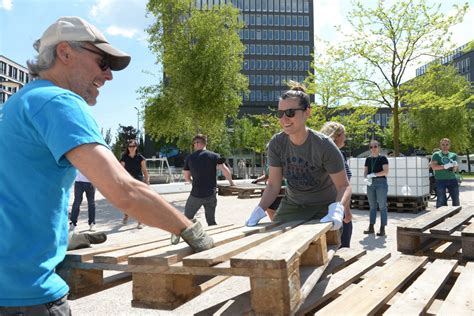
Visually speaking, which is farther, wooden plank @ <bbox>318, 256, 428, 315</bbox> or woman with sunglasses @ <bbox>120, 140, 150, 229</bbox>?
woman with sunglasses @ <bbox>120, 140, 150, 229</bbox>

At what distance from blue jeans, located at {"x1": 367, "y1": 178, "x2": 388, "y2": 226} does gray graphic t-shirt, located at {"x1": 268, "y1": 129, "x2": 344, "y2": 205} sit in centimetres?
531

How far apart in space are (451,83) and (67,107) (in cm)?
3132

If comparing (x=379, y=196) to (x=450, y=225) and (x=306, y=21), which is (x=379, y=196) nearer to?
(x=450, y=225)

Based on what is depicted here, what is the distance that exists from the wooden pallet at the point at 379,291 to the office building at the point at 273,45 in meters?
85.1

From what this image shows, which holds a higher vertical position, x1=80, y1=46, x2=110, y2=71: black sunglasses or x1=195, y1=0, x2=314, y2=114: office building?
x1=195, y1=0, x2=314, y2=114: office building

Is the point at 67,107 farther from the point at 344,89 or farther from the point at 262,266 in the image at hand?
the point at 344,89

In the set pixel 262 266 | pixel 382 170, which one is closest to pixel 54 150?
pixel 262 266

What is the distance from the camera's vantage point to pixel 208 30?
61.8ft

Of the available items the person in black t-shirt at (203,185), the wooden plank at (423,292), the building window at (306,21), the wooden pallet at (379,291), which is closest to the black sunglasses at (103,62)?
the wooden pallet at (379,291)

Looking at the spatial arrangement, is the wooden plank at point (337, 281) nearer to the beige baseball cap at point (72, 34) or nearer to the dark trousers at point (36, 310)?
the dark trousers at point (36, 310)

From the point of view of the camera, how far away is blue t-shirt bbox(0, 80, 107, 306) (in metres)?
1.40

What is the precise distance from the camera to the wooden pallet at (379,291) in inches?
88.6

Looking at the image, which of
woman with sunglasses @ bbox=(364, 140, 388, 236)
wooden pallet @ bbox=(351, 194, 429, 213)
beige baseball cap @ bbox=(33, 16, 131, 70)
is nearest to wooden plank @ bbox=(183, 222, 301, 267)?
beige baseball cap @ bbox=(33, 16, 131, 70)

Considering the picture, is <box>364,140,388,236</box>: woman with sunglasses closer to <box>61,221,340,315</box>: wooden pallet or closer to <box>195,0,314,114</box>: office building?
<box>61,221,340,315</box>: wooden pallet
